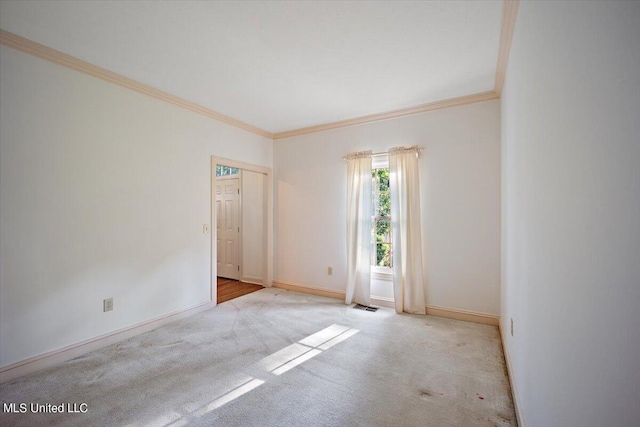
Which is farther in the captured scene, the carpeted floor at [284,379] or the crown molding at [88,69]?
the crown molding at [88,69]

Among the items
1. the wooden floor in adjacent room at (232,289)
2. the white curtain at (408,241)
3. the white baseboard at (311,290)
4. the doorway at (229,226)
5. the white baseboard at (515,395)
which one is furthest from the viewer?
the doorway at (229,226)

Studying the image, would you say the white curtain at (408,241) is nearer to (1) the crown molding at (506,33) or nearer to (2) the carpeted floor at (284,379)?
(2) the carpeted floor at (284,379)

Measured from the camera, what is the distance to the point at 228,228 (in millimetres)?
5754

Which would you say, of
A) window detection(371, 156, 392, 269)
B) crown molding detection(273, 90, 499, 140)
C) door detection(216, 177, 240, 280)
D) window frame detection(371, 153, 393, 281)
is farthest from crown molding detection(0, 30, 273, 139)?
window detection(371, 156, 392, 269)

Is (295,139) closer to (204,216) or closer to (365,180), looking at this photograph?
(365,180)

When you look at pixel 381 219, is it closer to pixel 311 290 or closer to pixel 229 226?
pixel 311 290

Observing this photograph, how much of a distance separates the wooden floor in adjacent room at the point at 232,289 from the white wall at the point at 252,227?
0.21 meters

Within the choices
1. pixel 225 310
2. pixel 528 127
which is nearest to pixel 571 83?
pixel 528 127

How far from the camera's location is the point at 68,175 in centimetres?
253

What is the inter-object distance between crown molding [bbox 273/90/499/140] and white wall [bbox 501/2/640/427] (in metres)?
2.10

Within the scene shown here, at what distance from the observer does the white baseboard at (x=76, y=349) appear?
221cm

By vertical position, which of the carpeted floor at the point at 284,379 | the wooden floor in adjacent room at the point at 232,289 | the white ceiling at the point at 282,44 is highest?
the white ceiling at the point at 282,44

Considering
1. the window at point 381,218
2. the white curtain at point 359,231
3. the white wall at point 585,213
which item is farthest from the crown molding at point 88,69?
the white wall at point 585,213

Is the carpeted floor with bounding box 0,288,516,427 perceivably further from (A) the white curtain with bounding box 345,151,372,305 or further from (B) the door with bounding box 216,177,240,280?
(B) the door with bounding box 216,177,240,280
